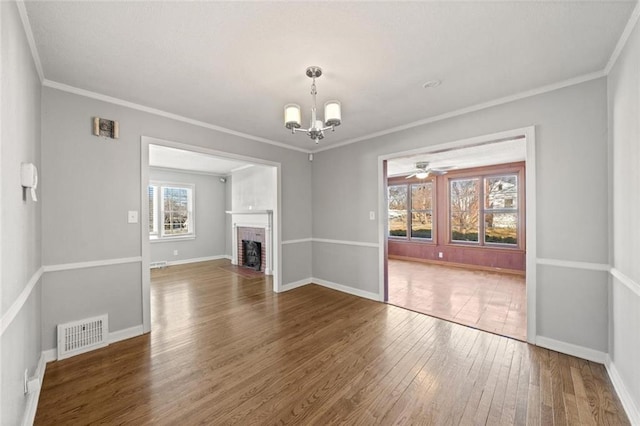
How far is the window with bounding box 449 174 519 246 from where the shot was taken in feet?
20.2

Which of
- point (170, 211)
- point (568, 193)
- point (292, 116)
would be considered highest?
point (292, 116)

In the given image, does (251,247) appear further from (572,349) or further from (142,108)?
(572,349)

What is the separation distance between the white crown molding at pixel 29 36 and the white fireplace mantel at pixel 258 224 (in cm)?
388

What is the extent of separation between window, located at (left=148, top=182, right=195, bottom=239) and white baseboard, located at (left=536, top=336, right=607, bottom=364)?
7304mm

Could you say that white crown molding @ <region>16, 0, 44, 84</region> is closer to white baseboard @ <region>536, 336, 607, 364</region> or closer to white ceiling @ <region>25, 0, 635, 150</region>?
white ceiling @ <region>25, 0, 635, 150</region>

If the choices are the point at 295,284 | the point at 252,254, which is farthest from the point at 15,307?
the point at 252,254

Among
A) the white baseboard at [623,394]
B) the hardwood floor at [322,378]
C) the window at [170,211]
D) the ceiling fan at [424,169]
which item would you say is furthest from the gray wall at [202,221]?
the white baseboard at [623,394]

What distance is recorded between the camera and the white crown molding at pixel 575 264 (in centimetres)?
232

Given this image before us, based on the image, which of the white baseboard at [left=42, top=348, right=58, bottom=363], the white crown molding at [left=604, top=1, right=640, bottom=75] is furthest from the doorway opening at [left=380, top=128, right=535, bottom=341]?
the white baseboard at [left=42, top=348, right=58, bottom=363]

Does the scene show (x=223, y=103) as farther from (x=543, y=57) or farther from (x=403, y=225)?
(x=403, y=225)

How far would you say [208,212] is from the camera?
24.6ft

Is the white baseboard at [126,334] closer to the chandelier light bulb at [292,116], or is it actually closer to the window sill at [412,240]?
the chandelier light bulb at [292,116]

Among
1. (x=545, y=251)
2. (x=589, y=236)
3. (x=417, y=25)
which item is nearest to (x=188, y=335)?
(x=417, y=25)

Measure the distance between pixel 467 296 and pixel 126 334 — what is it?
4.70 metres
